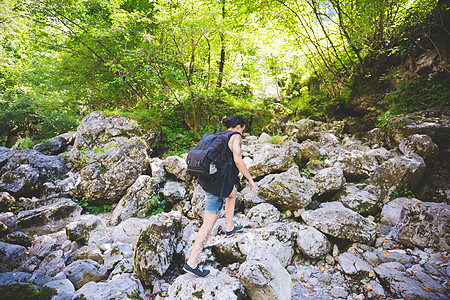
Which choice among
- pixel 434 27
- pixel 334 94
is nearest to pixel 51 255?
pixel 434 27

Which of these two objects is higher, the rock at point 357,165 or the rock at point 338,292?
the rock at point 357,165

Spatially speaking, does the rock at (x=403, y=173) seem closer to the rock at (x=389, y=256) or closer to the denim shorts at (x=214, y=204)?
the rock at (x=389, y=256)

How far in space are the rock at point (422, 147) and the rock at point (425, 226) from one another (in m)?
2.40

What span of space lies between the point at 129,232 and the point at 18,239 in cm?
288

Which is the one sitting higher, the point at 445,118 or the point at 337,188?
the point at 445,118

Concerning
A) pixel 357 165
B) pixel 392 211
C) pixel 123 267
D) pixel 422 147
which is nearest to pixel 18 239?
pixel 123 267

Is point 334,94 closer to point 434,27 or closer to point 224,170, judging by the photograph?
point 434,27

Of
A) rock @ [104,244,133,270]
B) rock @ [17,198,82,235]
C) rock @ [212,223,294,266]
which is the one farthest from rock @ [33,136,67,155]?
rock @ [212,223,294,266]

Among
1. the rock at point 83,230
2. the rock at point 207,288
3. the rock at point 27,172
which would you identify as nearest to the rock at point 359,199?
the rock at point 207,288

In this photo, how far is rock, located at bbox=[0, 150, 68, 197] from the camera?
6207mm

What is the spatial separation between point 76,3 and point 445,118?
14457 millimetres

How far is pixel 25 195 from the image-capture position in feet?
20.7

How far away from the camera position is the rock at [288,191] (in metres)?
4.27

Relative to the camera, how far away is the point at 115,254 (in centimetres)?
366
